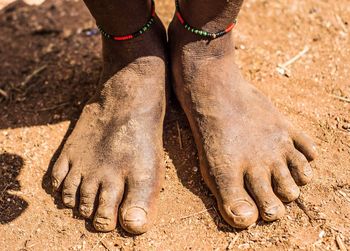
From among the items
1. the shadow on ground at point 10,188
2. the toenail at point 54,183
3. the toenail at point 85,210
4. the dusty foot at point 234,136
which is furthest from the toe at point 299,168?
the shadow on ground at point 10,188

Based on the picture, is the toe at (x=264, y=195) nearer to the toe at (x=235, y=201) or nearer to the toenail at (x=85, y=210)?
the toe at (x=235, y=201)

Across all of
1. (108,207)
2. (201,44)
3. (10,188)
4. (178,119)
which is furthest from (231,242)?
(10,188)

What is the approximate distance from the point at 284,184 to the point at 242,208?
0.16 meters

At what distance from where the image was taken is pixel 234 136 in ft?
5.35

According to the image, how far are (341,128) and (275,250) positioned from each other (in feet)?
1.80

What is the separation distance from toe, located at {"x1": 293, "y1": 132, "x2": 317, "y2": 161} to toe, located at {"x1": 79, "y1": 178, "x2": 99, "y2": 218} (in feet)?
2.18

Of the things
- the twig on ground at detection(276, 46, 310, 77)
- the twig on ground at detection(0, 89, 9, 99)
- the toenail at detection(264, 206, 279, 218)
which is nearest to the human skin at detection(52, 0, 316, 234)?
the toenail at detection(264, 206, 279, 218)

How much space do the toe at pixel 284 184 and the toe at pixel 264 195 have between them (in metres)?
0.02

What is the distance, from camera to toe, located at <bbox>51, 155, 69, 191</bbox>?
5.50 feet

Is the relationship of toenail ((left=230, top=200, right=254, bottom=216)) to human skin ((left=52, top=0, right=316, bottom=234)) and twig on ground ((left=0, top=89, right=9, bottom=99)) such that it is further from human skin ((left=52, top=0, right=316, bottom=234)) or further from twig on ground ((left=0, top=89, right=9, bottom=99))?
twig on ground ((left=0, top=89, right=9, bottom=99))

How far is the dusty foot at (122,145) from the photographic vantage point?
158cm

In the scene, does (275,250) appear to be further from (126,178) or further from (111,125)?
(111,125)

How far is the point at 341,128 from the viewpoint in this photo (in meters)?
1.81

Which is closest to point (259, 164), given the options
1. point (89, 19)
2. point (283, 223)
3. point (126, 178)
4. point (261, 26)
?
point (283, 223)
